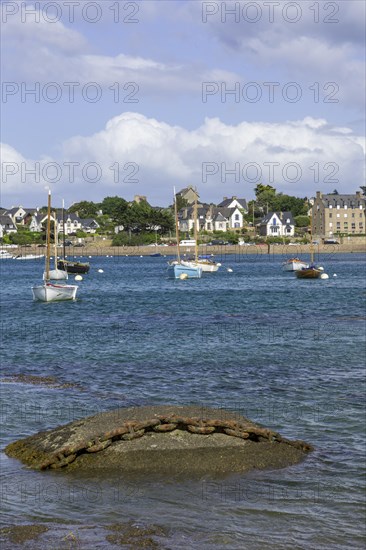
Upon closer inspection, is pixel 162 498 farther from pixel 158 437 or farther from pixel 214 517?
pixel 158 437

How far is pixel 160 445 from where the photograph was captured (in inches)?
633

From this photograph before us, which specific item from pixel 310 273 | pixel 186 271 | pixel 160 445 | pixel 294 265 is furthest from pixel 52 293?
pixel 294 265

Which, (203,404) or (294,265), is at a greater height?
(203,404)

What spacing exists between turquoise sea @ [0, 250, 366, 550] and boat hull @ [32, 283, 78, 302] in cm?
1156

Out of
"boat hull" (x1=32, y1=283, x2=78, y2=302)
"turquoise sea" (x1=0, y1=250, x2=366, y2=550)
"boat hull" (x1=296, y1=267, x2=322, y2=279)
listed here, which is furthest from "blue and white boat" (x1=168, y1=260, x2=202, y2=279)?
"turquoise sea" (x1=0, y1=250, x2=366, y2=550)

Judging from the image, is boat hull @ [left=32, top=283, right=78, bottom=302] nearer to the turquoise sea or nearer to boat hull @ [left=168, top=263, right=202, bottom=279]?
the turquoise sea

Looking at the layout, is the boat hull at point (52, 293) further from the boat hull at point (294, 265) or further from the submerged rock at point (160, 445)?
the boat hull at point (294, 265)

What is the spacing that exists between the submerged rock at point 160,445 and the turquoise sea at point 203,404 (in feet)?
1.16

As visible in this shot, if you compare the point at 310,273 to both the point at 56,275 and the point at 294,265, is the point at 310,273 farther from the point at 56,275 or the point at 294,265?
the point at 56,275

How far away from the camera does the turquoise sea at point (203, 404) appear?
12992 mm

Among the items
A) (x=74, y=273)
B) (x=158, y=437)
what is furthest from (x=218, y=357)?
(x=74, y=273)

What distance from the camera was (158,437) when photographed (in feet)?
53.5

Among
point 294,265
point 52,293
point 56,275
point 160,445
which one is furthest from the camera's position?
point 294,265

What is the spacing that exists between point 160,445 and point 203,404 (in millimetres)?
6250
